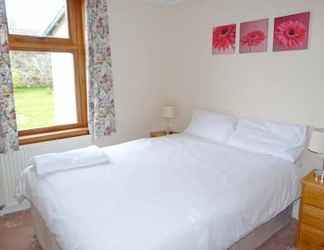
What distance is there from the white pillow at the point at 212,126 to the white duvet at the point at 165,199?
41 cm

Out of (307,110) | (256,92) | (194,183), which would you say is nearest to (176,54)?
(256,92)

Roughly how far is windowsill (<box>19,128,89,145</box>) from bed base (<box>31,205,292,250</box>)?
0.91m

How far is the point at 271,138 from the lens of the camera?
8.20 feet

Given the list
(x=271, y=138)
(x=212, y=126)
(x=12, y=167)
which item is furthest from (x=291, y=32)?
(x=12, y=167)

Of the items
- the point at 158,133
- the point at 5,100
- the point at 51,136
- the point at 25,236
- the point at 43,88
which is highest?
the point at 43,88

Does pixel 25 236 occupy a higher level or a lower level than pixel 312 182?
lower

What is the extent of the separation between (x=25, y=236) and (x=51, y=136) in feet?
3.50

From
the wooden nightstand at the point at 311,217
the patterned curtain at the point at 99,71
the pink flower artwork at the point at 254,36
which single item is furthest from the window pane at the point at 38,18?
the wooden nightstand at the point at 311,217

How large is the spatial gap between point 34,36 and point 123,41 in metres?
1.03

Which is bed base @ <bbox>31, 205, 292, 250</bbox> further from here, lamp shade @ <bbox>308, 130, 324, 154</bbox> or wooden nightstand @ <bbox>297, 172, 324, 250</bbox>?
lamp shade @ <bbox>308, 130, 324, 154</bbox>

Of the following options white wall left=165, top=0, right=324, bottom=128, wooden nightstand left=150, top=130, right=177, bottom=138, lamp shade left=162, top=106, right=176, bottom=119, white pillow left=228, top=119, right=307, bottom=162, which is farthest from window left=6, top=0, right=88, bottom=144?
white pillow left=228, top=119, right=307, bottom=162

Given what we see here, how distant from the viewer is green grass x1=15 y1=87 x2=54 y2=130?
289 cm

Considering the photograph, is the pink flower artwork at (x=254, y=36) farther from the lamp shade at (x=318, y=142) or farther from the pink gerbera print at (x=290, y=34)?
the lamp shade at (x=318, y=142)

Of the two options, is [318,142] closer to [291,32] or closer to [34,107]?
[291,32]
